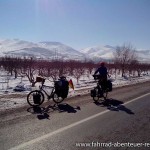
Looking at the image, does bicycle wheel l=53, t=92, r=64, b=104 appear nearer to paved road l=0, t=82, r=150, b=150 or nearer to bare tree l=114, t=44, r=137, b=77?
paved road l=0, t=82, r=150, b=150

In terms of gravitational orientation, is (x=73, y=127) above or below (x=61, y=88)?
below

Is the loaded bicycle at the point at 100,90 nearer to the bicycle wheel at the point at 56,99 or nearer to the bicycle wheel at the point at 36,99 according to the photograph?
the bicycle wheel at the point at 56,99

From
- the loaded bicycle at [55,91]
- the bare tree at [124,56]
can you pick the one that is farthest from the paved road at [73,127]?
the bare tree at [124,56]

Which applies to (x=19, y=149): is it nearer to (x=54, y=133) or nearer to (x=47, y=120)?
(x=54, y=133)

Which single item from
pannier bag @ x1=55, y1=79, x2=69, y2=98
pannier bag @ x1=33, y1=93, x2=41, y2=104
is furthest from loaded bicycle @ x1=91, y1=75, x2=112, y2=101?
pannier bag @ x1=33, y1=93, x2=41, y2=104

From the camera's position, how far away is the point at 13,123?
Result: 23.4 ft

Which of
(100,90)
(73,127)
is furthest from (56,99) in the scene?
(73,127)

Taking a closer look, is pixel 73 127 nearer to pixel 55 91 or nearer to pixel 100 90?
pixel 55 91

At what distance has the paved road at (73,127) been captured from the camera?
18.0ft

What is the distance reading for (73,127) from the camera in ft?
22.6

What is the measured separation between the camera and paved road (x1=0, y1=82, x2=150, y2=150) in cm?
548

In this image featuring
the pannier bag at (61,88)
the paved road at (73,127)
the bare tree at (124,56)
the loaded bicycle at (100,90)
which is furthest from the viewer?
the bare tree at (124,56)

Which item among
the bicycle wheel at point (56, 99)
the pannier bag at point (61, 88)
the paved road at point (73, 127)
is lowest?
the paved road at point (73, 127)

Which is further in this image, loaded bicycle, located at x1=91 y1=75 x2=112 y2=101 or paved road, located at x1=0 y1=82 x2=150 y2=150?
loaded bicycle, located at x1=91 y1=75 x2=112 y2=101
